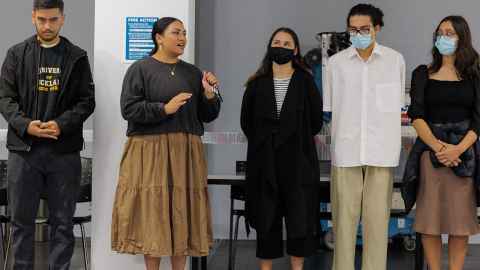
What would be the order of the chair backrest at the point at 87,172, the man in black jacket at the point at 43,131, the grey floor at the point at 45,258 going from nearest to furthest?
the man in black jacket at the point at 43,131, the chair backrest at the point at 87,172, the grey floor at the point at 45,258

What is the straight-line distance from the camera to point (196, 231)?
128 inches

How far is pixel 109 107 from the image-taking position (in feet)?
12.0

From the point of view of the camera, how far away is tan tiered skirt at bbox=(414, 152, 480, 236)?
10.6ft

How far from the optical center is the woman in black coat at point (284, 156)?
3.31 meters

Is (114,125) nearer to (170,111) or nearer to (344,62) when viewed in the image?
(170,111)

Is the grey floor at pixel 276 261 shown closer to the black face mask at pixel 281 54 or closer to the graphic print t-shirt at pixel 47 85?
the graphic print t-shirt at pixel 47 85

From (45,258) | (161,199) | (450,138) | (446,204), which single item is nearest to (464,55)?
(450,138)

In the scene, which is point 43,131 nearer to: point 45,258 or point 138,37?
point 138,37

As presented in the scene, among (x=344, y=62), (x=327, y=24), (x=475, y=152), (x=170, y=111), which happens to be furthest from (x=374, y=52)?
(x=327, y=24)

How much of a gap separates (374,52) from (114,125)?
5.27ft

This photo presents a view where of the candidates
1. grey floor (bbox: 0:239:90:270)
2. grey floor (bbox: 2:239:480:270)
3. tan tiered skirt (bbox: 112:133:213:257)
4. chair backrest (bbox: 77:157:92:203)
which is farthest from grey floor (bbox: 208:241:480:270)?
tan tiered skirt (bbox: 112:133:213:257)

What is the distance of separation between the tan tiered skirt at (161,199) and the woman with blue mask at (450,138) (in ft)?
4.00

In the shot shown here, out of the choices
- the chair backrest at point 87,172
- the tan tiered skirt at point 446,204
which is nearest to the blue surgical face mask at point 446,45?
the tan tiered skirt at point 446,204

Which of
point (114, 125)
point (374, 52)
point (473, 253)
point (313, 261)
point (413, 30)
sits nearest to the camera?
point (374, 52)
